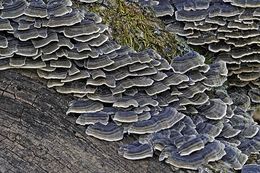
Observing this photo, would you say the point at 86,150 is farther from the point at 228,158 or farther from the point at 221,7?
the point at 221,7

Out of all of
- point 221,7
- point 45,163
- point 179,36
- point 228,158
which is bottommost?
point 45,163

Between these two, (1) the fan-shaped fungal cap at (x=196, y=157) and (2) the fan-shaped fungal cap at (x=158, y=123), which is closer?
(1) the fan-shaped fungal cap at (x=196, y=157)

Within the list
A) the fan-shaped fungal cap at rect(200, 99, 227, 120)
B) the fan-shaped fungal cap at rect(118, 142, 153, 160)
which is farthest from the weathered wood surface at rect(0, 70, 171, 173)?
the fan-shaped fungal cap at rect(200, 99, 227, 120)

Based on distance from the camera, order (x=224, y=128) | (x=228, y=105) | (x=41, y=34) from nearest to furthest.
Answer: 1. (x=41, y=34)
2. (x=224, y=128)
3. (x=228, y=105)

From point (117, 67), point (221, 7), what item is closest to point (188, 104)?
point (117, 67)

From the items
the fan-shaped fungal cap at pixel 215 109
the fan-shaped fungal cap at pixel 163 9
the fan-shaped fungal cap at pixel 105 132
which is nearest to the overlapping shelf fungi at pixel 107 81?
the fan-shaped fungal cap at pixel 105 132

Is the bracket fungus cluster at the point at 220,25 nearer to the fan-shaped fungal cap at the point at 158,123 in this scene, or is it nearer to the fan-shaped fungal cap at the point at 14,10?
the fan-shaped fungal cap at the point at 158,123

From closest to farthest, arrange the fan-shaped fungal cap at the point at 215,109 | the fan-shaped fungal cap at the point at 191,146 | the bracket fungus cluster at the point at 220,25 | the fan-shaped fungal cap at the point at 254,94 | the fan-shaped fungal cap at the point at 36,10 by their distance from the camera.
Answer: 1. the fan-shaped fungal cap at the point at 191,146
2. the fan-shaped fungal cap at the point at 36,10
3. the fan-shaped fungal cap at the point at 215,109
4. the bracket fungus cluster at the point at 220,25
5. the fan-shaped fungal cap at the point at 254,94
